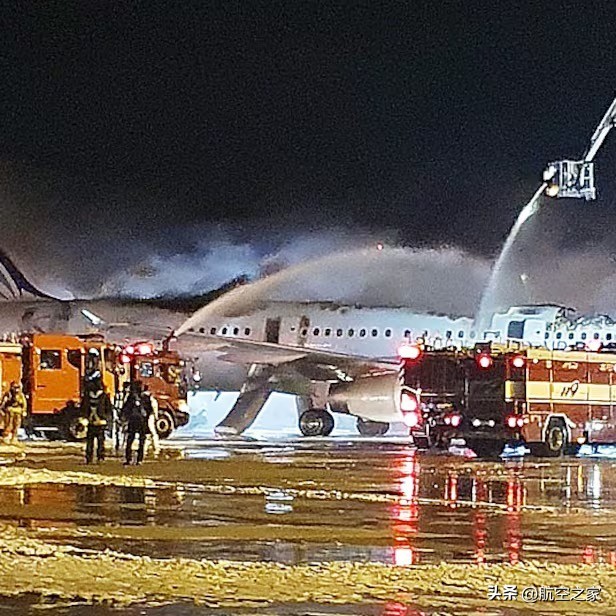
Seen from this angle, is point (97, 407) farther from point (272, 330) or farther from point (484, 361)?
point (272, 330)

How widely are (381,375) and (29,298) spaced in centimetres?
1911

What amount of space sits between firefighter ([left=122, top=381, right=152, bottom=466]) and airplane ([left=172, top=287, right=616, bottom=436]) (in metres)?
16.9

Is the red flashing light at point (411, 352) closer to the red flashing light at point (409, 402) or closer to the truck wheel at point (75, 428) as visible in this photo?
the red flashing light at point (409, 402)

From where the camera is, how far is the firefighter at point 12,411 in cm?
3472

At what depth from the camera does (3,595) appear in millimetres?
9539

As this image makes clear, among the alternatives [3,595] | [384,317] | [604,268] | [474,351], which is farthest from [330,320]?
[3,595]

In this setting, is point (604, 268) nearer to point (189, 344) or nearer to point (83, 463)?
point (189, 344)

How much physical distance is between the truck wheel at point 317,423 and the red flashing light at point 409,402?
14938mm

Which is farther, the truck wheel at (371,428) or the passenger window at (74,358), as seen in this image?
the truck wheel at (371,428)

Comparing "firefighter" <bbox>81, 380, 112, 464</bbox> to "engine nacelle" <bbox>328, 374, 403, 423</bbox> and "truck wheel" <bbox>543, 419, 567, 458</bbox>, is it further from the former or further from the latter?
"engine nacelle" <bbox>328, 374, 403, 423</bbox>

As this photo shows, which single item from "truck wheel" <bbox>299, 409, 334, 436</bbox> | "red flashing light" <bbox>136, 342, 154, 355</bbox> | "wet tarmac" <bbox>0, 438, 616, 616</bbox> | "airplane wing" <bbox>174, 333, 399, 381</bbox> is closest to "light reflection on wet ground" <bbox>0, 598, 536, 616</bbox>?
"wet tarmac" <bbox>0, 438, 616, 616</bbox>

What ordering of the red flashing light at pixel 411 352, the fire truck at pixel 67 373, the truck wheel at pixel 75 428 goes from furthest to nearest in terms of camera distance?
the fire truck at pixel 67 373 < the truck wheel at pixel 75 428 < the red flashing light at pixel 411 352

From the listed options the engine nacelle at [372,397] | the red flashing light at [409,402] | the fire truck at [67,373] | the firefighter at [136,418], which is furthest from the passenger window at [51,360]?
the firefighter at [136,418]

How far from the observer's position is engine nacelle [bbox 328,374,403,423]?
4316 centimetres
